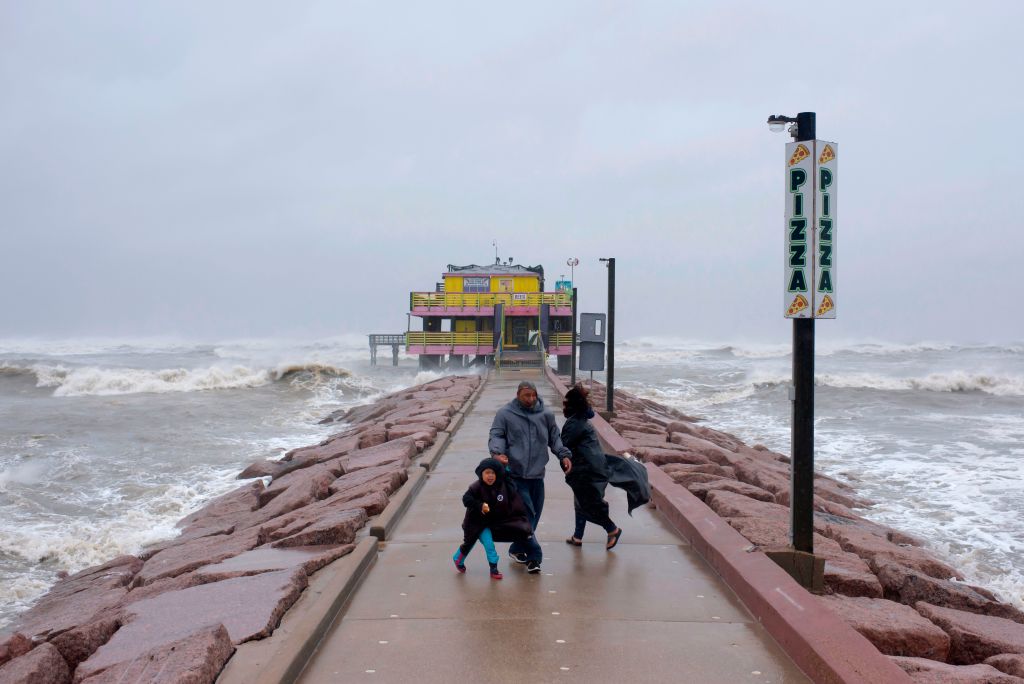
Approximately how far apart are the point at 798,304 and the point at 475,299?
34200 mm

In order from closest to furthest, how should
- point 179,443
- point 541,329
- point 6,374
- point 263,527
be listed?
point 263,527 → point 179,443 → point 541,329 → point 6,374

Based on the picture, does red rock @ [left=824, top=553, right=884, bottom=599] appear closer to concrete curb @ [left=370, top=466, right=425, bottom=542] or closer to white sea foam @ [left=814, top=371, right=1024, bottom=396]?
concrete curb @ [left=370, top=466, right=425, bottom=542]

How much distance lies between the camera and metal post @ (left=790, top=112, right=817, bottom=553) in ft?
17.3

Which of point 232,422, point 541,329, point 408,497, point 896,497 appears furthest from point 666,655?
point 541,329

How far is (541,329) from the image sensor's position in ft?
120

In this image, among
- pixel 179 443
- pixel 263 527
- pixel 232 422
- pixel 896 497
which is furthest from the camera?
pixel 232 422

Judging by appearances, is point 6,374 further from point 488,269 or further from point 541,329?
point 541,329

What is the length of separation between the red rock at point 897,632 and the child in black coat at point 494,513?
2021mm

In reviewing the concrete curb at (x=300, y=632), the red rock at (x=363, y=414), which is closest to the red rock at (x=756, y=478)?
the concrete curb at (x=300, y=632)

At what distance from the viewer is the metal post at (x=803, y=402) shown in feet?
17.3

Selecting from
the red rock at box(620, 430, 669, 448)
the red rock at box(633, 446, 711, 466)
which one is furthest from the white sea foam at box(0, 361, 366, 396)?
the red rock at box(633, 446, 711, 466)

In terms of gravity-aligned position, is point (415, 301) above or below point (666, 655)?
above

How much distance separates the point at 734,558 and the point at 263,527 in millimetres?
4462

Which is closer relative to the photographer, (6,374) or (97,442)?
(97,442)
